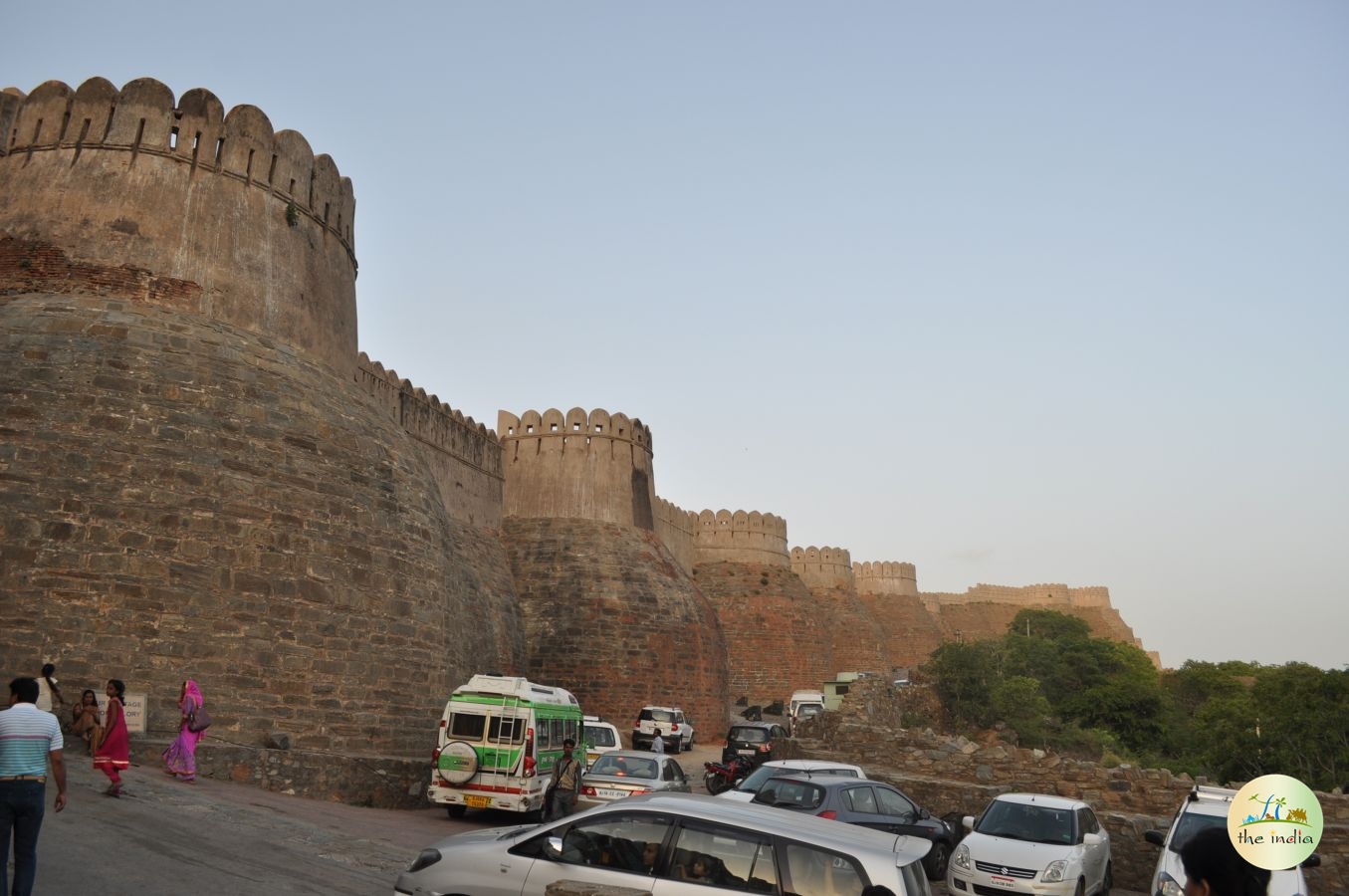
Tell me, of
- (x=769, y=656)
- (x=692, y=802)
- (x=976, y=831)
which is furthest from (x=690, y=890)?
(x=769, y=656)

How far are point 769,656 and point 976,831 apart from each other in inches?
1244

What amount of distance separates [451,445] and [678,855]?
821 inches

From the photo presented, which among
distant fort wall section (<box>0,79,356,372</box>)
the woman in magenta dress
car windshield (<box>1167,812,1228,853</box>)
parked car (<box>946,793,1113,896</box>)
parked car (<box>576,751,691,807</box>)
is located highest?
distant fort wall section (<box>0,79,356,372</box>)

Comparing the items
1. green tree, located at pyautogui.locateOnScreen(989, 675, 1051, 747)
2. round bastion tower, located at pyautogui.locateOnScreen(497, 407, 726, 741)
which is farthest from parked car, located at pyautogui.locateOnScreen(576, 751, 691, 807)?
green tree, located at pyautogui.locateOnScreen(989, 675, 1051, 747)

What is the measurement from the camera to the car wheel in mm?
10219

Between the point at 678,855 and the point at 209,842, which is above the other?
the point at 678,855

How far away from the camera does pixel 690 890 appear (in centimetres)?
492

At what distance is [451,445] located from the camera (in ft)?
82.0

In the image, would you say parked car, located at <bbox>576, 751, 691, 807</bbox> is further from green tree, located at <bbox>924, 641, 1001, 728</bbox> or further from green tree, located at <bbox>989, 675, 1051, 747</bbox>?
green tree, located at <bbox>924, 641, 1001, 728</bbox>

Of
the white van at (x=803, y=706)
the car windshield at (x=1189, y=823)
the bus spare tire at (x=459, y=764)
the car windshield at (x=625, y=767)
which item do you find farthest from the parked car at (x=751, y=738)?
the car windshield at (x=1189, y=823)

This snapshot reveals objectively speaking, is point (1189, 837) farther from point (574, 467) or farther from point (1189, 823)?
point (574, 467)

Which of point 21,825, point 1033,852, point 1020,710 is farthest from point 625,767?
point 1020,710

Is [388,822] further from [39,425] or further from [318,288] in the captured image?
[318,288]

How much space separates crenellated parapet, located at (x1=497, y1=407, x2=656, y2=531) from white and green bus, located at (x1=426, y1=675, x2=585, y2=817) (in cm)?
1476
